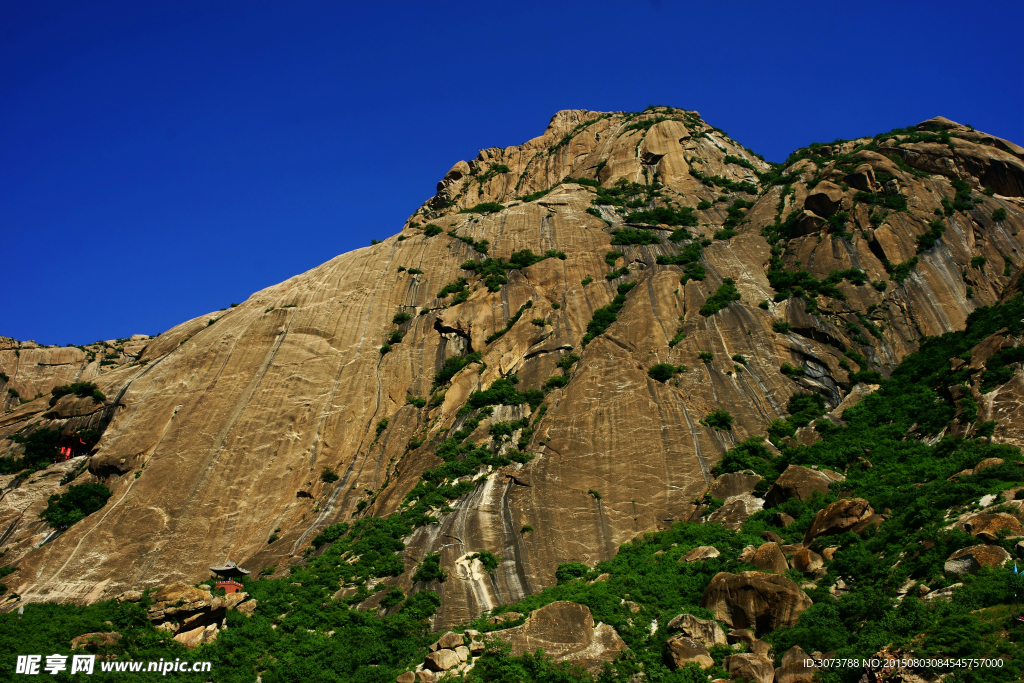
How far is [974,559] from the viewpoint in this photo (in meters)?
19.4

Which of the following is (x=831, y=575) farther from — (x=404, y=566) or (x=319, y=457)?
(x=319, y=457)

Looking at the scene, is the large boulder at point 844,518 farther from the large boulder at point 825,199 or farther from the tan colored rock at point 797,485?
the large boulder at point 825,199

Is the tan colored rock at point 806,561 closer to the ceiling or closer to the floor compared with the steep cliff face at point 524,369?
closer to the floor

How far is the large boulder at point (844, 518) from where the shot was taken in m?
24.7

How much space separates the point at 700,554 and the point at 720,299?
19.1m

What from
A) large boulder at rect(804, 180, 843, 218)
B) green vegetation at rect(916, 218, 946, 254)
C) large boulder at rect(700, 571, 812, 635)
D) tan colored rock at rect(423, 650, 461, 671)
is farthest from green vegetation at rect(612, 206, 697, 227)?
tan colored rock at rect(423, 650, 461, 671)

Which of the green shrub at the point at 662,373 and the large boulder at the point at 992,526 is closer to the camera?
the large boulder at the point at 992,526

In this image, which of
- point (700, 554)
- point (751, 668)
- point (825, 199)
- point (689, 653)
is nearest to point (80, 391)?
point (700, 554)

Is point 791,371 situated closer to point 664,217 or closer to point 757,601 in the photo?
point 757,601

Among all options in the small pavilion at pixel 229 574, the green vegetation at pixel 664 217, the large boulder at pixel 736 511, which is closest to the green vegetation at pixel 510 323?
the green vegetation at pixel 664 217

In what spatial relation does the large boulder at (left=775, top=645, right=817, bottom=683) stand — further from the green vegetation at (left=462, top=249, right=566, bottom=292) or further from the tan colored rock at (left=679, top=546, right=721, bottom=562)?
the green vegetation at (left=462, top=249, right=566, bottom=292)

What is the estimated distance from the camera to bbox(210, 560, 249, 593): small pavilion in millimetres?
29358

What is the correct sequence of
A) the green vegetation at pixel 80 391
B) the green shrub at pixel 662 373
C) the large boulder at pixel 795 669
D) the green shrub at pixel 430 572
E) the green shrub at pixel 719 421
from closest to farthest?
the large boulder at pixel 795 669, the green shrub at pixel 430 572, the green shrub at pixel 719 421, the green shrub at pixel 662 373, the green vegetation at pixel 80 391

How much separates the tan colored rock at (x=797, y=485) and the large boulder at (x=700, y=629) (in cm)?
859
